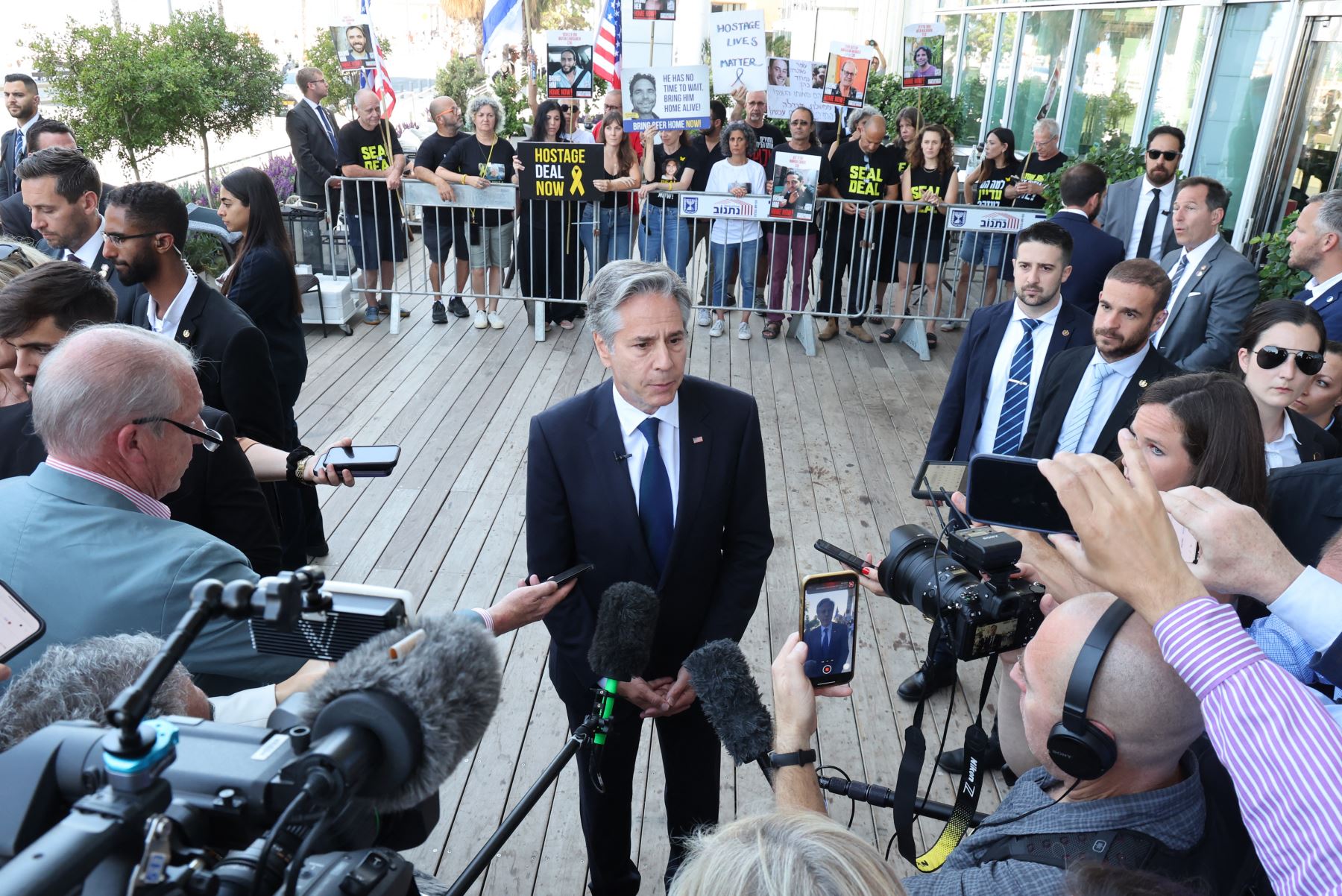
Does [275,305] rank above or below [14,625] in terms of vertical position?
below

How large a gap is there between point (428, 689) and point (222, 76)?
9572mm

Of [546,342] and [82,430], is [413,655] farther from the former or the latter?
[546,342]

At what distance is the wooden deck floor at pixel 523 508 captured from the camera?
312cm

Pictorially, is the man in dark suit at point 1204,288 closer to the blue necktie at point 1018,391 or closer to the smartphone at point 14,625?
the blue necktie at point 1018,391

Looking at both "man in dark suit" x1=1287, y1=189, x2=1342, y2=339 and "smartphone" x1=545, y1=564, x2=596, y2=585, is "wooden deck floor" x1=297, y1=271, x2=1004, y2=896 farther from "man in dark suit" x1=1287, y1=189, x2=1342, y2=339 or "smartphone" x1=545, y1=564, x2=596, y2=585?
"man in dark suit" x1=1287, y1=189, x2=1342, y2=339

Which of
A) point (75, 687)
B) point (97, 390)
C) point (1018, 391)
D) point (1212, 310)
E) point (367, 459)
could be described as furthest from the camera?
point (1212, 310)

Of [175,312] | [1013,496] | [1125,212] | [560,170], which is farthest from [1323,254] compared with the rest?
[560,170]

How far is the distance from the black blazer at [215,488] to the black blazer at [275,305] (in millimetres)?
1386

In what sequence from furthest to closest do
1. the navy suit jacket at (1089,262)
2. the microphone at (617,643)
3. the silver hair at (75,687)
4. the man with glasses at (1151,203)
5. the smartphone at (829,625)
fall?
the man with glasses at (1151,203) → the navy suit jacket at (1089,262) → the microphone at (617,643) → the smartphone at (829,625) → the silver hair at (75,687)

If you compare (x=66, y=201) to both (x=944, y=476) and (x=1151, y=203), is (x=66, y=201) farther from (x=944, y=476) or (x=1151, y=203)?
(x=1151, y=203)

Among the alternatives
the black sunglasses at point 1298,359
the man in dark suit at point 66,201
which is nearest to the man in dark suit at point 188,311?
the man in dark suit at point 66,201

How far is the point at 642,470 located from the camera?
2467mm

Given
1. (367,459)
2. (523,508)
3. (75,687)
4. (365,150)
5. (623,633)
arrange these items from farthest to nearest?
1. (365,150)
2. (523,508)
3. (367,459)
4. (623,633)
5. (75,687)

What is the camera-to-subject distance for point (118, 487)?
1.81m
